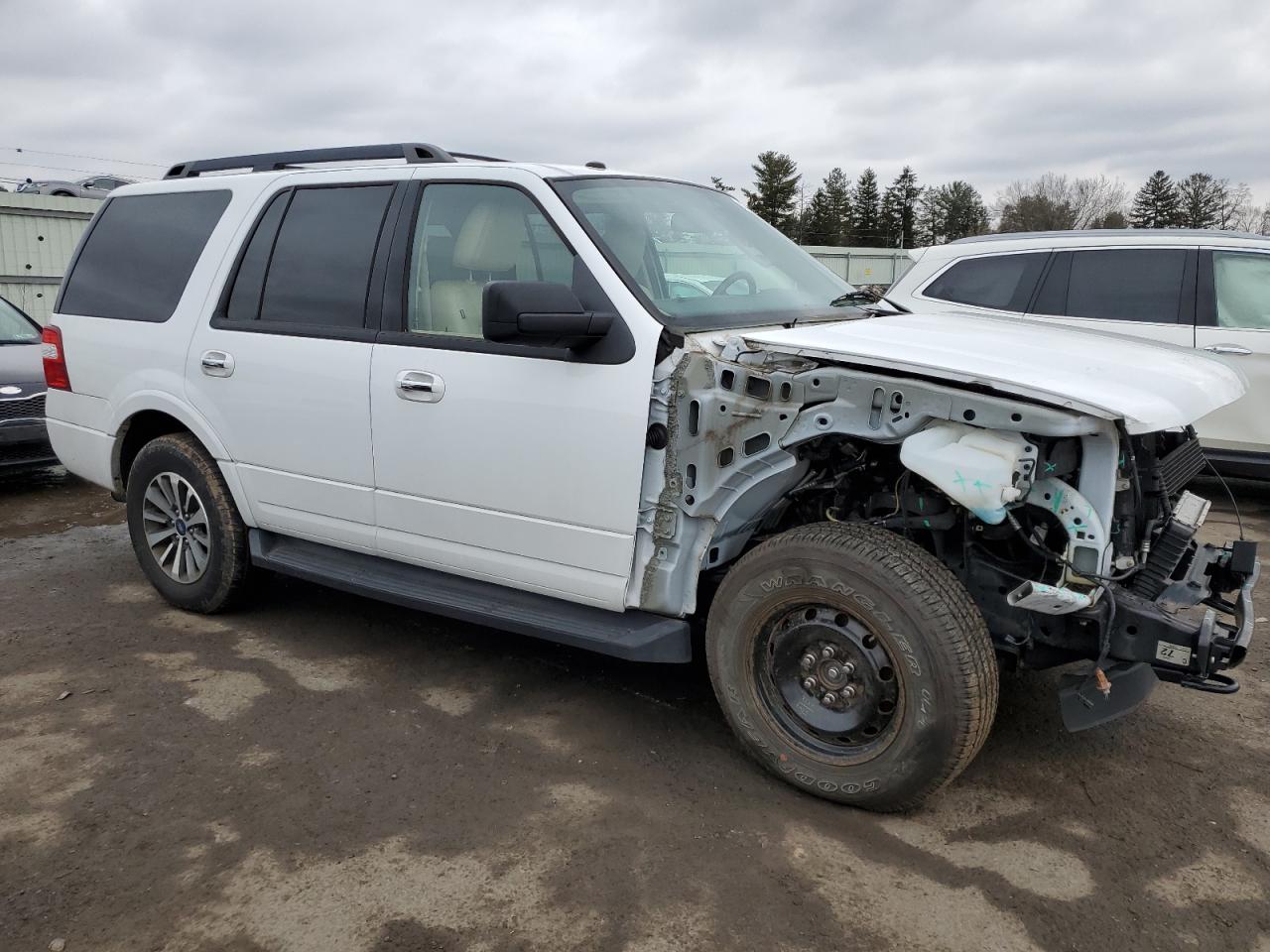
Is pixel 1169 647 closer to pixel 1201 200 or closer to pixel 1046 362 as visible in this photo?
pixel 1046 362

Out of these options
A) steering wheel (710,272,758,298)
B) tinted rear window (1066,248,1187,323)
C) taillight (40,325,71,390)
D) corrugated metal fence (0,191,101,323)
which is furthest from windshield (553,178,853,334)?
corrugated metal fence (0,191,101,323)

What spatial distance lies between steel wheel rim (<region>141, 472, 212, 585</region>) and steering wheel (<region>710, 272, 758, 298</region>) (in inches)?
102

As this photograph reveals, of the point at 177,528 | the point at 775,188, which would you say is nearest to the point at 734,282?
the point at 177,528

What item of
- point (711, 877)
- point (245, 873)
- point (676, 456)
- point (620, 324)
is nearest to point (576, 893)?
point (711, 877)

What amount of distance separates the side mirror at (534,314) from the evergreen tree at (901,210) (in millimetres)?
60748

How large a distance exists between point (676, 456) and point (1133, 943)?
1.81 metres

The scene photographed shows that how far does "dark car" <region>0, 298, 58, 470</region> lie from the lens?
7.17 metres

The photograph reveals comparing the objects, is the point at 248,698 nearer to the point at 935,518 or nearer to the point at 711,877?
the point at 711,877

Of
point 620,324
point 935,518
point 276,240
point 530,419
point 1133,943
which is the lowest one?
point 1133,943

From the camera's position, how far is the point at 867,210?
2381 inches

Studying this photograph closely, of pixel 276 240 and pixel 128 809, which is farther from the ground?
pixel 276 240

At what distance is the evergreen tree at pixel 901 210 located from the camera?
60.5 meters

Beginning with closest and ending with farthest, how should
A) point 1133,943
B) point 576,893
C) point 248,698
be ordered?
point 1133,943 → point 576,893 → point 248,698

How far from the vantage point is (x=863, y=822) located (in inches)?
119
